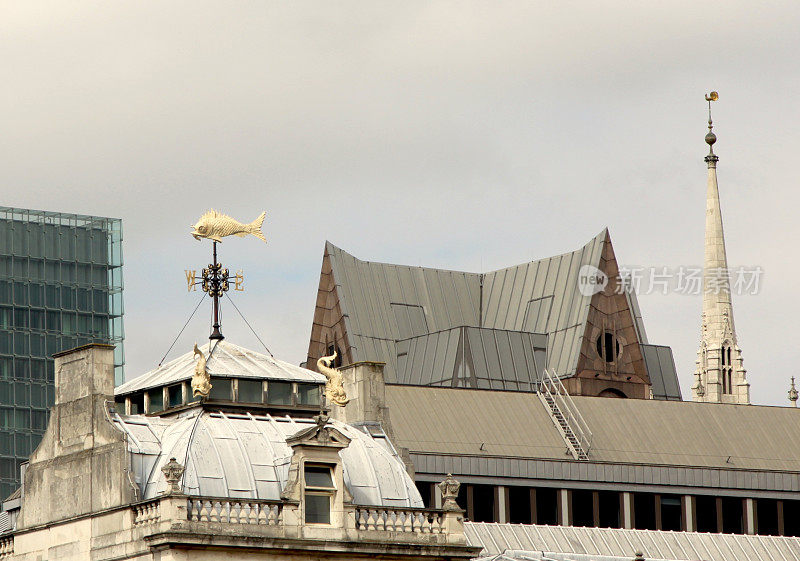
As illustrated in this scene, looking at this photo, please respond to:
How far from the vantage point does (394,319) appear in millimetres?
155625

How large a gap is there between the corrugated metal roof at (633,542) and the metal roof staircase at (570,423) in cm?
1206

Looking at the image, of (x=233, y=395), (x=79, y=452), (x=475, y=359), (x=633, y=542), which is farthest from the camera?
(x=475, y=359)

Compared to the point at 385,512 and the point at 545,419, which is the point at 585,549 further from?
the point at 385,512

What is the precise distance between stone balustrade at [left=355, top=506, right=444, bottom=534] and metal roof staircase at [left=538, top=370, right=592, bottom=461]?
48574mm

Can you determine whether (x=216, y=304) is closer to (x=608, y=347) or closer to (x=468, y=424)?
(x=468, y=424)

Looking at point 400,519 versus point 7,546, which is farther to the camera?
point 7,546

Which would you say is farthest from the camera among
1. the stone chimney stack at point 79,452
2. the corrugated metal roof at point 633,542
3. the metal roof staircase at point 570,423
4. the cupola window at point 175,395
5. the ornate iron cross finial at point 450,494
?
the metal roof staircase at point 570,423

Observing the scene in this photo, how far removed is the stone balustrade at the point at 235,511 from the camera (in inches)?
2494

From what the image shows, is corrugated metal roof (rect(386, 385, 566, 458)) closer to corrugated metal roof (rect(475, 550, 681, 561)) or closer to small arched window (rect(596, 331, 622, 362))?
corrugated metal roof (rect(475, 550, 681, 561))

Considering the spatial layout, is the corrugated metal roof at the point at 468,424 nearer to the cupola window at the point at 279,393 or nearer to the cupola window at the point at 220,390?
the cupola window at the point at 279,393

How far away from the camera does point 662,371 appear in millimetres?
157500

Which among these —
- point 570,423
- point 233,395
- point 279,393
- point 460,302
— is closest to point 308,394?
point 279,393

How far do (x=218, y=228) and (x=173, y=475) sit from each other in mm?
12841

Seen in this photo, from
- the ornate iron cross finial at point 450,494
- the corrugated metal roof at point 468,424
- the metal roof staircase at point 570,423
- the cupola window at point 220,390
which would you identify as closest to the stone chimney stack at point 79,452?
the cupola window at point 220,390
